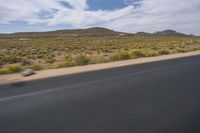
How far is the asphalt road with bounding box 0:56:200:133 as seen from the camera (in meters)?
6.38

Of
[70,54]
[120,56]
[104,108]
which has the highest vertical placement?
[104,108]

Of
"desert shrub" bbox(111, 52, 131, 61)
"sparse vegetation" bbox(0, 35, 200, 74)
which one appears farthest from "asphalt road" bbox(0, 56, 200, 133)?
"desert shrub" bbox(111, 52, 131, 61)

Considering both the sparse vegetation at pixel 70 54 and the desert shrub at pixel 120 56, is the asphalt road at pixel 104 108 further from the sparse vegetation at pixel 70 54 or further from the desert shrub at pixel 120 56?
the desert shrub at pixel 120 56

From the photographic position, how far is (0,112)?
8.20 m

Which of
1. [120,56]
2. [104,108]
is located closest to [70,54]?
[120,56]

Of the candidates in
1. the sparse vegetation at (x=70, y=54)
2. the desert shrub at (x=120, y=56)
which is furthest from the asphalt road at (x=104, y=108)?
the desert shrub at (x=120, y=56)

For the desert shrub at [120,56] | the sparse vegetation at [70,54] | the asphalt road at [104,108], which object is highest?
the asphalt road at [104,108]

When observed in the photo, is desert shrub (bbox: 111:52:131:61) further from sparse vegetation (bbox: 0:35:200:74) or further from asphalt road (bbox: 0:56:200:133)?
asphalt road (bbox: 0:56:200:133)

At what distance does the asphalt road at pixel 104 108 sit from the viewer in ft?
20.9

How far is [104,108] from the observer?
8062 millimetres

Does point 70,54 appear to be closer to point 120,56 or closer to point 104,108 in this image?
point 120,56

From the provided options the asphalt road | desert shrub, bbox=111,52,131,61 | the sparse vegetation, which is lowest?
the sparse vegetation

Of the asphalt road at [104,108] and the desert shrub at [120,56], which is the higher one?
the asphalt road at [104,108]

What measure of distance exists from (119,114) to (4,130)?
2.93 m
